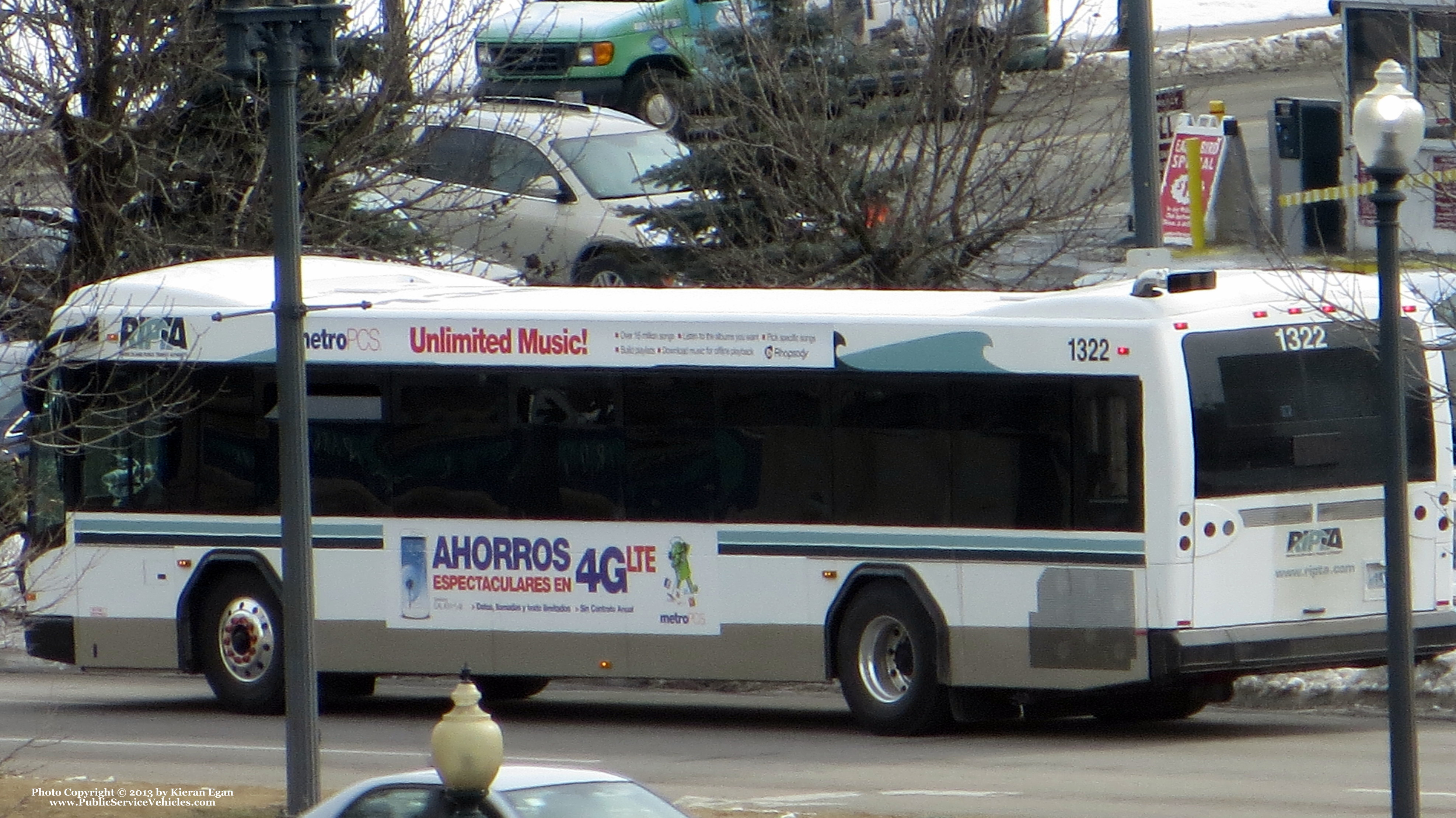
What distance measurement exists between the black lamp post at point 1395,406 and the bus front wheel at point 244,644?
30.9ft

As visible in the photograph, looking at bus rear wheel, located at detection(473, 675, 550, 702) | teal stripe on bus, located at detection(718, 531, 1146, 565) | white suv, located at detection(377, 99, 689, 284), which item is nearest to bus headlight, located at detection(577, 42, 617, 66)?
white suv, located at detection(377, 99, 689, 284)

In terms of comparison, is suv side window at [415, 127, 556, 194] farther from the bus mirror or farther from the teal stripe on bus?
the teal stripe on bus

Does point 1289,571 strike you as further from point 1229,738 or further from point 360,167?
point 360,167

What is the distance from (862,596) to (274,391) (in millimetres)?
4574

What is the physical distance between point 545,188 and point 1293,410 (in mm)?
10567

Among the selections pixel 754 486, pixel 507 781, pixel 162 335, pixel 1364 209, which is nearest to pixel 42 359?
pixel 162 335

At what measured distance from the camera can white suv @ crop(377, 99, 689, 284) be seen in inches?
880

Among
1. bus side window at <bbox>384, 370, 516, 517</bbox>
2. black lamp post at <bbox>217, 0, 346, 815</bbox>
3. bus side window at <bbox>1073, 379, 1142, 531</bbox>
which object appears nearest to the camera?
black lamp post at <bbox>217, 0, 346, 815</bbox>

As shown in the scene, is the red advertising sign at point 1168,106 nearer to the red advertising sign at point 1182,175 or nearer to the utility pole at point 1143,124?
the red advertising sign at point 1182,175

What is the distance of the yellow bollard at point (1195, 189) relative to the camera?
87.7 ft

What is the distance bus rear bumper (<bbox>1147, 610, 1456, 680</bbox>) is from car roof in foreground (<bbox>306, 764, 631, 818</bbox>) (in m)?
7.27

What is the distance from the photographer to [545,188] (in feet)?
78.0

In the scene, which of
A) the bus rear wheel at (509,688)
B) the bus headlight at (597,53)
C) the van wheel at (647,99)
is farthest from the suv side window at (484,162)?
the bus headlight at (597,53)

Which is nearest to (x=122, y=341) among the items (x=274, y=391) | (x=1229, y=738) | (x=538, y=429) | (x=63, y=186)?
(x=274, y=391)
